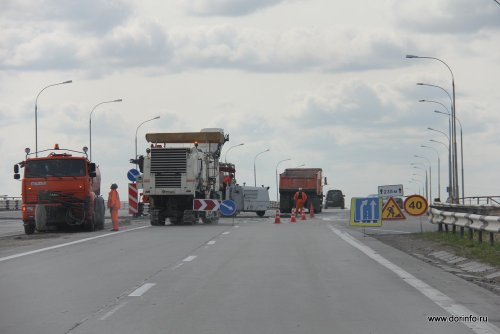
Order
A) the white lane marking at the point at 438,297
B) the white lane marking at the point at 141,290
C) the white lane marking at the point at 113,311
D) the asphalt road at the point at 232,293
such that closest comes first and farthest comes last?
the white lane marking at the point at 438,297 → the asphalt road at the point at 232,293 → the white lane marking at the point at 113,311 → the white lane marking at the point at 141,290

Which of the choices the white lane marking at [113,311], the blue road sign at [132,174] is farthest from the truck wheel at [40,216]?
the white lane marking at [113,311]

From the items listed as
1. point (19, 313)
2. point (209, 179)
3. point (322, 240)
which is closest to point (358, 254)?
point (322, 240)

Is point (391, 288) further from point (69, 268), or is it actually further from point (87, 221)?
point (87, 221)

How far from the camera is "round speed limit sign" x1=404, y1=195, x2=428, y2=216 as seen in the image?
1072 inches

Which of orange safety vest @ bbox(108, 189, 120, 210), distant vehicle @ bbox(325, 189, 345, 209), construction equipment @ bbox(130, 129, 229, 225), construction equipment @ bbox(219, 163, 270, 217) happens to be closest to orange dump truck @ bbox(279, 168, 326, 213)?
construction equipment @ bbox(219, 163, 270, 217)

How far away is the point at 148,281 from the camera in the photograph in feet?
44.2

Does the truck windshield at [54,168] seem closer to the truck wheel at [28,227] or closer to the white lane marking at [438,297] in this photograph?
the truck wheel at [28,227]

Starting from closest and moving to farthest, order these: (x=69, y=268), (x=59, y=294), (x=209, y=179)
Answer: (x=59, y=294) → (x=69, y=268) → (x=209, y=179)

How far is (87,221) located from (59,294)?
19.8m

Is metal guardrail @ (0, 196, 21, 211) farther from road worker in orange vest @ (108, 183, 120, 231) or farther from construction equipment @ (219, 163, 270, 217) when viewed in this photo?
road worker in orange vest @ (108, 183, 120, 231)

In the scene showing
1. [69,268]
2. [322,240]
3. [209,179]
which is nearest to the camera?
[69,268]

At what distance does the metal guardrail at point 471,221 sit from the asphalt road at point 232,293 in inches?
72.1

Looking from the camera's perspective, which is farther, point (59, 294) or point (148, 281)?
point (148, 281)

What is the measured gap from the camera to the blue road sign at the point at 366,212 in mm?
27812
